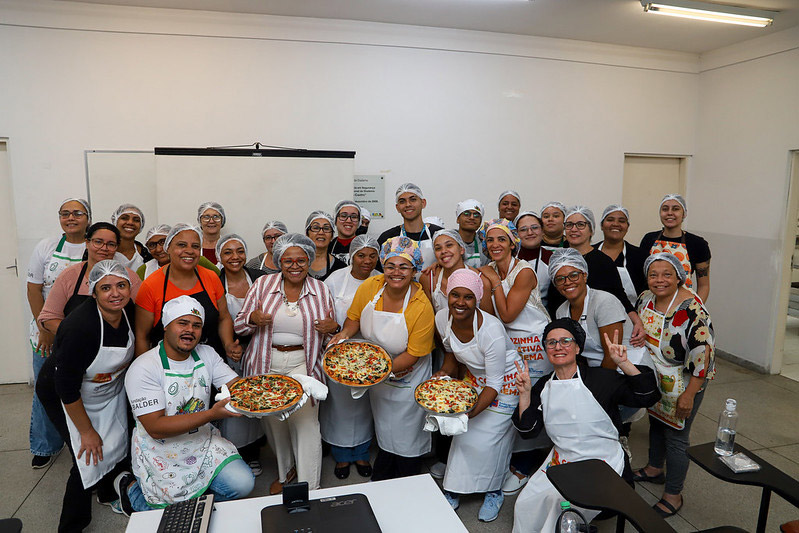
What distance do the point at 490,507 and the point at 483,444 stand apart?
385mm

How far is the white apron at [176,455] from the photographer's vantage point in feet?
8.29

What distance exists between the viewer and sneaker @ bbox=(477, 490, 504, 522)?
291cm

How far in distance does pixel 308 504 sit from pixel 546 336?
4.71 ft

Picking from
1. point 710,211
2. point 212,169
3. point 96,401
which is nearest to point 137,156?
point 212,169

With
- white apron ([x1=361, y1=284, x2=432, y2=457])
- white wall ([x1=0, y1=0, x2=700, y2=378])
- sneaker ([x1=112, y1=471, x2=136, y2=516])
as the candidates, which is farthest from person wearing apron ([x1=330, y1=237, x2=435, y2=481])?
white wall ([x1=0, y1=0, x2=700, y2=378])

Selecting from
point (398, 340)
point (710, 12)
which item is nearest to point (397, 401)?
point (398, 340)

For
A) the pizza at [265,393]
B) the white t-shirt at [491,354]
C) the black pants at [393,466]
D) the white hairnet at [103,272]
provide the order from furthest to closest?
the black pants at [393,466] → the white t-shirt at [491,354] → the white hairnet at [103,272] → the pizza at [265,393]

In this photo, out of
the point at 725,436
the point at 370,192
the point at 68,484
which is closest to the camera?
the point at 725,436

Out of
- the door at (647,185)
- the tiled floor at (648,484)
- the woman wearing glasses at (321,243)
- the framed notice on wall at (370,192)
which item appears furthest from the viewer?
the door at (647,185)

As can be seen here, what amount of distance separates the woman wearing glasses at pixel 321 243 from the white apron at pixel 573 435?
5.88ft

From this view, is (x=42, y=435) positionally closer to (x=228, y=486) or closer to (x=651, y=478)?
(x=228, y=486)

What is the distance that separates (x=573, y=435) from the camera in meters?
2.52

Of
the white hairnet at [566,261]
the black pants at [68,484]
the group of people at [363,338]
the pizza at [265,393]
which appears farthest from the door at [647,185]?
the black pants at [68,484]

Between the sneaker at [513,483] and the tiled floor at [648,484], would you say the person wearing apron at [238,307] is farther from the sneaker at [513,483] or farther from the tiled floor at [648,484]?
the sneaker at [513,483]
